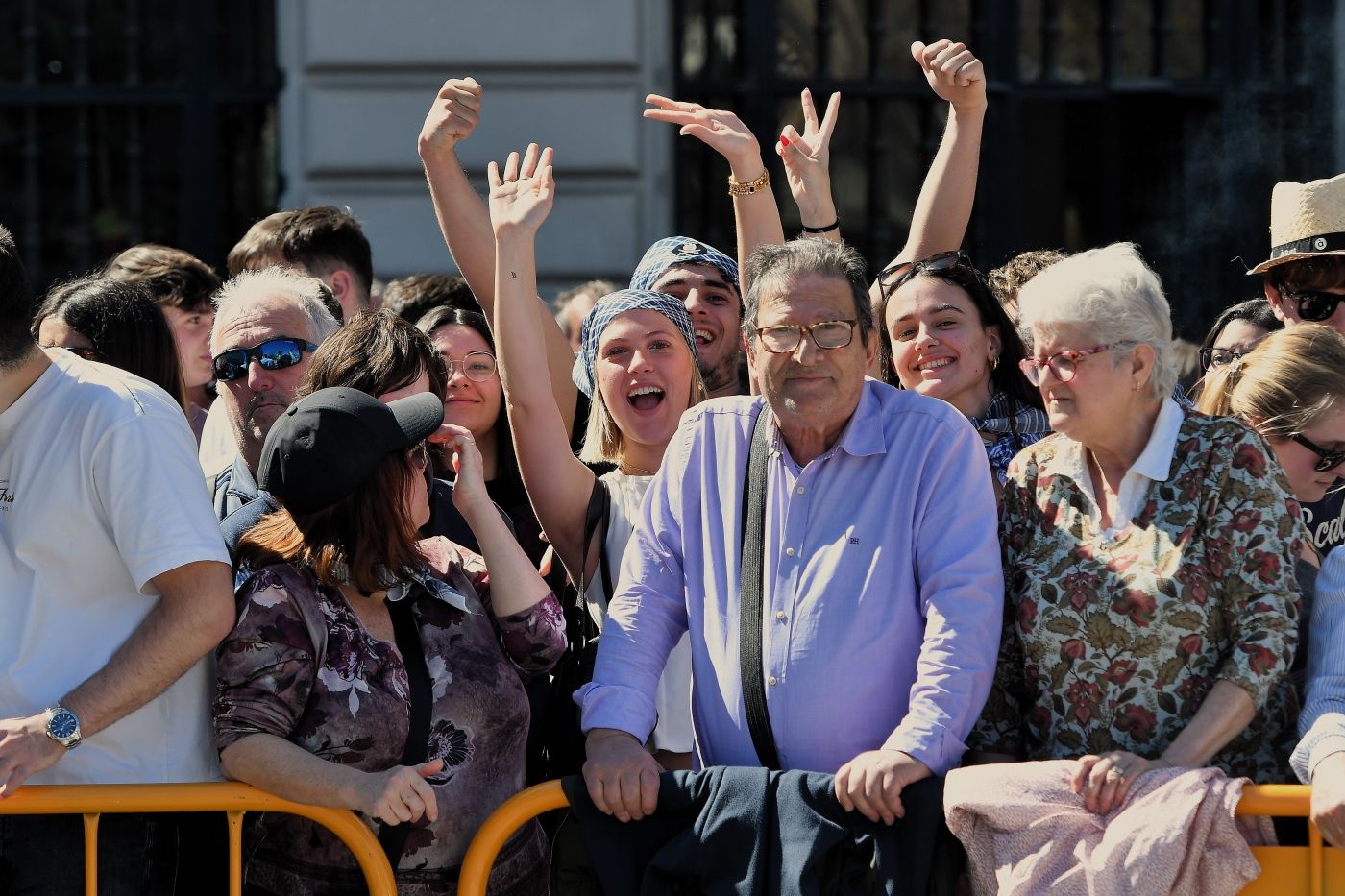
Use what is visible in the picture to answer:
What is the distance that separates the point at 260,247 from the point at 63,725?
8.55ft

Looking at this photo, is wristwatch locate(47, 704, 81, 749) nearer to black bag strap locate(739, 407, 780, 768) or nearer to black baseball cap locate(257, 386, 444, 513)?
black baseball cap locate(257, 386, 444, 513)

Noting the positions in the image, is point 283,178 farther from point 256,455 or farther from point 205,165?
point 256,455

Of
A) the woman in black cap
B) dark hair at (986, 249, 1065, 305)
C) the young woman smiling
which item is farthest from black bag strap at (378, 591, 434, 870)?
dark hair at (986, 249, 1065, 305)

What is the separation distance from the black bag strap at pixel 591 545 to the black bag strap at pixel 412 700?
612 mm

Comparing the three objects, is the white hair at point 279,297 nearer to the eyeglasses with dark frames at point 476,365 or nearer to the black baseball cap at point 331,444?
the eyeglasses with dark frames at point 476,365

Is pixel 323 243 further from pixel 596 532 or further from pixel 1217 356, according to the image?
pixel 1217 356

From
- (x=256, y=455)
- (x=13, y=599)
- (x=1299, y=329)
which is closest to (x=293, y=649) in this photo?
(x=13, y=599)

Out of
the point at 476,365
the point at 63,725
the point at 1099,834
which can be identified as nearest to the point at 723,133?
the point at 476,365

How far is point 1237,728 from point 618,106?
4.97m

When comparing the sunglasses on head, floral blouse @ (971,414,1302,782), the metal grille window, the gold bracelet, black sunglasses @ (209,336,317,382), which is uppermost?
the metal grille window

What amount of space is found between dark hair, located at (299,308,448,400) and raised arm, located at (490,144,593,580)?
0.21 metres

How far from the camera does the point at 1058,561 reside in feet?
10.5

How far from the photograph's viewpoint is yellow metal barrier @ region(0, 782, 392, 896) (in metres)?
3.03

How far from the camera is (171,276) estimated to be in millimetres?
5375
